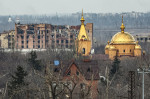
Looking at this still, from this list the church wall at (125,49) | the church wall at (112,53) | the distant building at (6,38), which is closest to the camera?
the church wall at (112,53)

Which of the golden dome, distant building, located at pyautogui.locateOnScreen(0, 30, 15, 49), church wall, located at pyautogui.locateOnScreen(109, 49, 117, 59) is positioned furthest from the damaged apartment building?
the golden dome

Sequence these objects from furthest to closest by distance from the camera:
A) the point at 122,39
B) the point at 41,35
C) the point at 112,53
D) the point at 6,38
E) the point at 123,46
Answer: the point at 41,35 < the point at 6,38 < the point at 112,53 < the point at 123,46 < the point at 122,39

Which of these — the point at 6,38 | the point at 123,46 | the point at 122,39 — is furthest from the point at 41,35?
the point at 122,39

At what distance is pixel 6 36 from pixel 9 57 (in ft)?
117

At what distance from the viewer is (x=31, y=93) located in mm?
38219

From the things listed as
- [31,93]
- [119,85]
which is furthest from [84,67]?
[31,93]

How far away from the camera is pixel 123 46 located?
3034 inches

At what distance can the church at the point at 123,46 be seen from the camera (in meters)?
76.8

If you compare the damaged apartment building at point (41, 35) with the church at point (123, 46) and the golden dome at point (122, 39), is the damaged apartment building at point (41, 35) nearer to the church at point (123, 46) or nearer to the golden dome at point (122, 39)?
the church at point (123, 46)

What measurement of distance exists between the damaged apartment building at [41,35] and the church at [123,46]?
33.1m

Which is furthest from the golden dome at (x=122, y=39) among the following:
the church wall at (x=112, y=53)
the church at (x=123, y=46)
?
the church wall at (x=112, y=53)

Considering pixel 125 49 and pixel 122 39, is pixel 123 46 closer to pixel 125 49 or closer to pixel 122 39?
pixel 125 49

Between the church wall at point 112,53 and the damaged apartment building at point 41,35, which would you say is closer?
the church wall at point 112,53

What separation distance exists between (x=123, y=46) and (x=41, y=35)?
3885 centimetres
